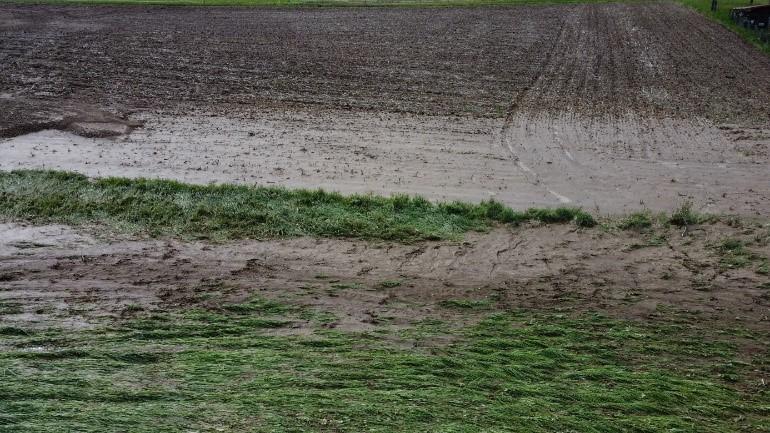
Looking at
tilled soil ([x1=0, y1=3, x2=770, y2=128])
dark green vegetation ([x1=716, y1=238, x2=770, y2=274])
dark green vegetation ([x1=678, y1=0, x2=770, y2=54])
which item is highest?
dark green vegetation ([x1=678, y1=0, x2=770, y2=54])

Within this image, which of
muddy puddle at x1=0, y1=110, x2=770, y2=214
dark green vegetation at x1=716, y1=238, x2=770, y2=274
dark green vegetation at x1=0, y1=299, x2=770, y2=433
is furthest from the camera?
muddy puddle at x1=0, y1=110, x2=770, y2=214

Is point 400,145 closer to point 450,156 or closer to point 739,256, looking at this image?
point 450,156

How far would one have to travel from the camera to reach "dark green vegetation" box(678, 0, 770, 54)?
94.1ft

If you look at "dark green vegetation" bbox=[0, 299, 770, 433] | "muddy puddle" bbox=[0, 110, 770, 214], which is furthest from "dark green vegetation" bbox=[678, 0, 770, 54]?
"dark green vegetation" bbox=[0, 299, 770, 433]

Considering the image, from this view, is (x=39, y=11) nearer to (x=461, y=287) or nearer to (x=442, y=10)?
(x=442, y=10)

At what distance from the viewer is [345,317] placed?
9008mm

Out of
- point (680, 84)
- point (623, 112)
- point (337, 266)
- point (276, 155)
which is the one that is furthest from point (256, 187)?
point (680, 84)

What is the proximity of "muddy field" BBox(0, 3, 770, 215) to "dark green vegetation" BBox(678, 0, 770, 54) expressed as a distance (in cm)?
79

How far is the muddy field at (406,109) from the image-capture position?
46.6 feet

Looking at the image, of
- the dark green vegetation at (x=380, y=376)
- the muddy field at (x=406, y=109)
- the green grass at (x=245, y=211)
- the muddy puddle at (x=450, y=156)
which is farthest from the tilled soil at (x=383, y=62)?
the dark green vegetation at (x=380, y=376)

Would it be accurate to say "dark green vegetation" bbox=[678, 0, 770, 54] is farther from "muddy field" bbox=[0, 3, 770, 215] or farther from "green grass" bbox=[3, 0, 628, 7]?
"green grass" bbox=[3, 0, 628, 7]

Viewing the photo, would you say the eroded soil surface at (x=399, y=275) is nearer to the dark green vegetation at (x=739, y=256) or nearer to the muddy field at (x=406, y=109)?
the dark green vegetation at (x=739, y=256)

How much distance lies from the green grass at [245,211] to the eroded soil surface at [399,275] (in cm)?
40

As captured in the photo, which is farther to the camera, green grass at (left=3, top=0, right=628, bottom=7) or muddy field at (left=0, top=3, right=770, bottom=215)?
green grass at (left=3, top=0, right=628, bottom=7)
